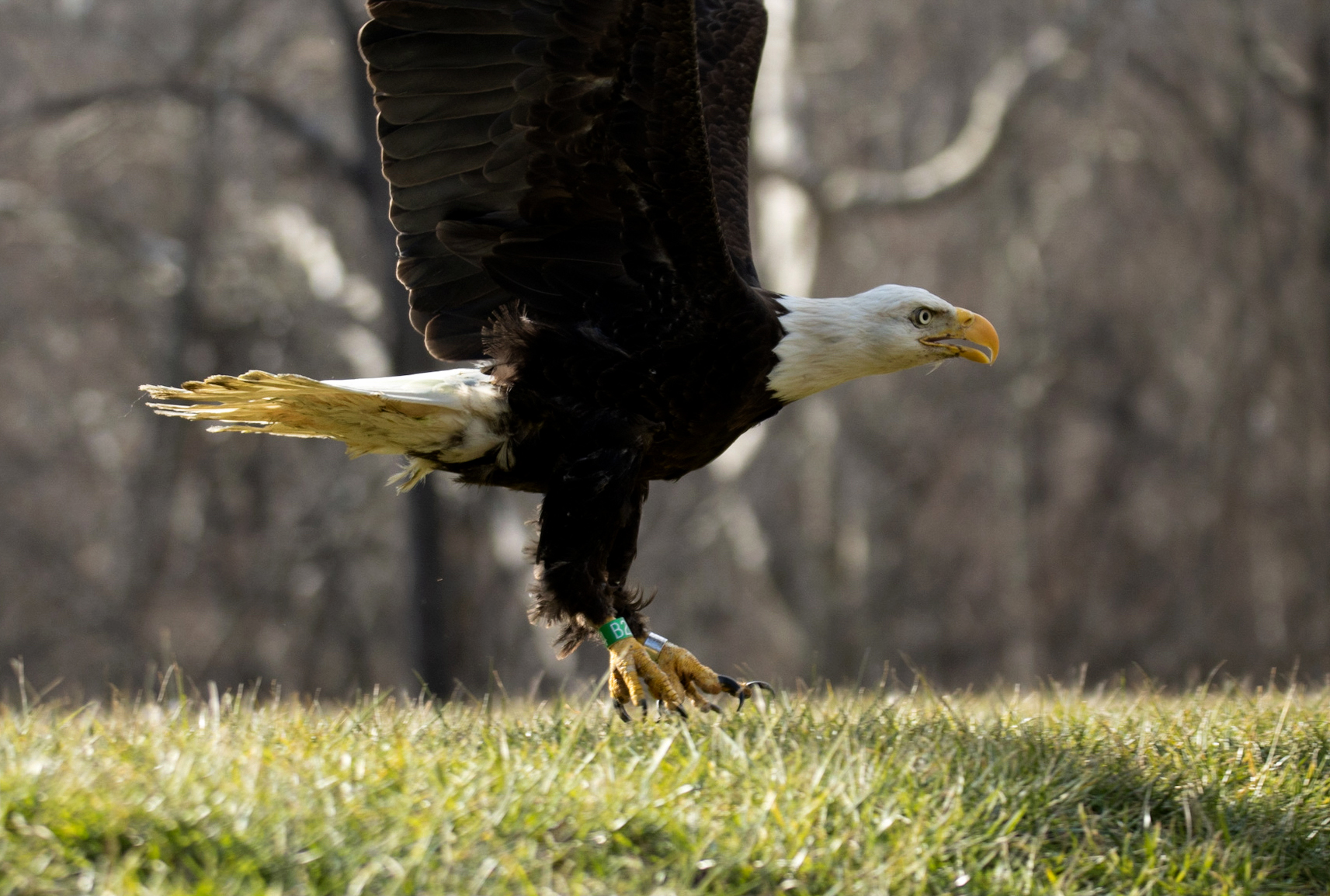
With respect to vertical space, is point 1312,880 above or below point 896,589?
above

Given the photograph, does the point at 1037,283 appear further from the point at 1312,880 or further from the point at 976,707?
the point at 1312,880

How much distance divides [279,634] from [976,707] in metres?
17.1

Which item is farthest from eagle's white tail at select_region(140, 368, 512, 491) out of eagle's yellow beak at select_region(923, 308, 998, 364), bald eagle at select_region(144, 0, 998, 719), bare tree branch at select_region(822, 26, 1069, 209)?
bare tree branch at select_region(822, 26, 1069, 209)

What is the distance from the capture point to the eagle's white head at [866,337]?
190 inches

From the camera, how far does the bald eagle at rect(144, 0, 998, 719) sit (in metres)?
4.33

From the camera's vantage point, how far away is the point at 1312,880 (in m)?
3.21

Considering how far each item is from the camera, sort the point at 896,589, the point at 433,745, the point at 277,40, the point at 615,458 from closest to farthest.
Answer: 1. the point at 433,745
2. the point at 615,458
3. the point at 277,40
4. the point at 896,589

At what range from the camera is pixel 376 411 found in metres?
4.73

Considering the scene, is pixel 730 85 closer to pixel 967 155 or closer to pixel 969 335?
pixel 969 335

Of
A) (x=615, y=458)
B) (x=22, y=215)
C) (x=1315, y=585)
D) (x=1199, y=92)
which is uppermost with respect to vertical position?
(x=1199, y=92)

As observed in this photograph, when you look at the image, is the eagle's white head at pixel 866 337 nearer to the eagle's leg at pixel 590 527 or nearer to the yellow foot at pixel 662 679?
the eagle's leg at pixel 590 527

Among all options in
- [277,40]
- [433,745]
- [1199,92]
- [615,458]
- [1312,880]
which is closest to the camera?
[1312,880]

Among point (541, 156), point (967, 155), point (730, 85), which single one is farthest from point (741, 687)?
point (967, 155)

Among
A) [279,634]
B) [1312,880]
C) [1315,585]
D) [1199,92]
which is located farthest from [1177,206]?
[1312,880]
